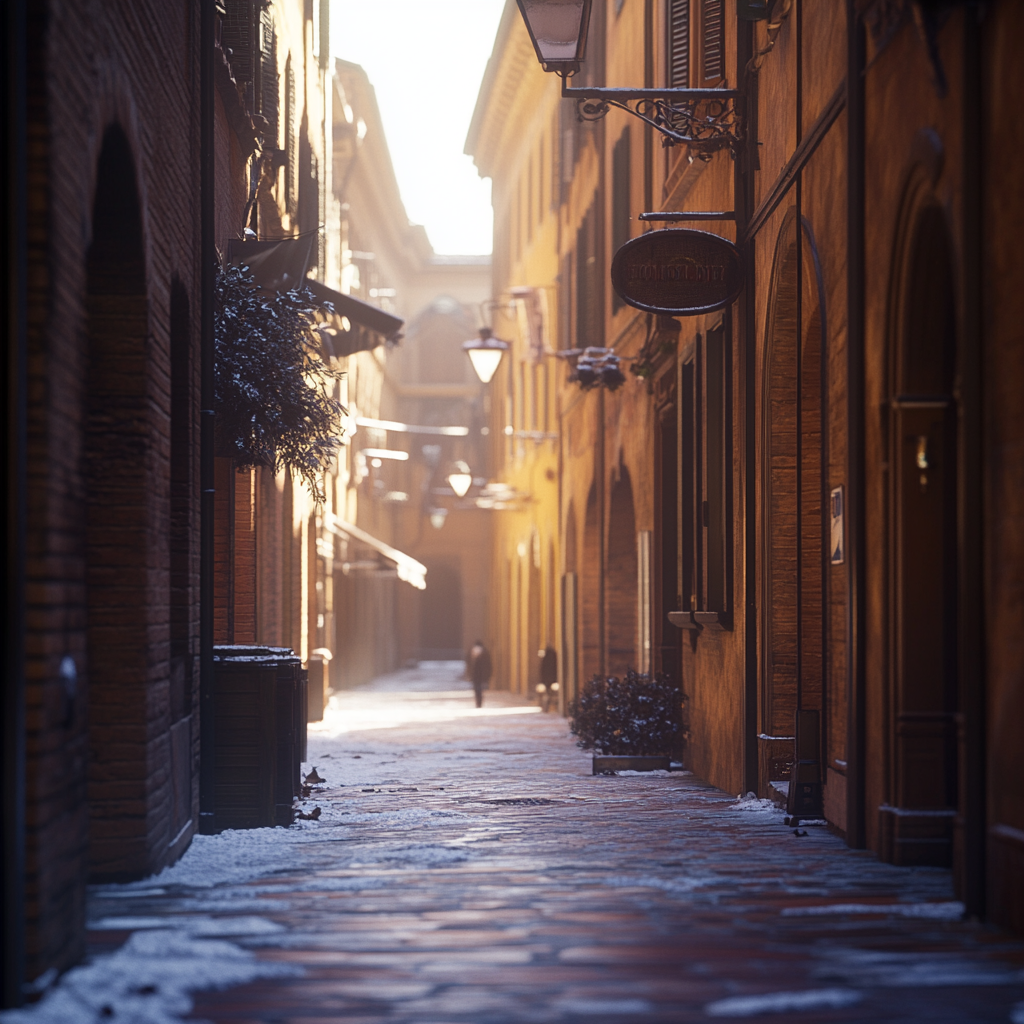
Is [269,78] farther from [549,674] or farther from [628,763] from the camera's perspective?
[549,674]

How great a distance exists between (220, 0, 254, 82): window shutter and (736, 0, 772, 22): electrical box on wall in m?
4.34

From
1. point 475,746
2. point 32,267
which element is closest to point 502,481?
point 475,746

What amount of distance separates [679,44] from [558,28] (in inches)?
131

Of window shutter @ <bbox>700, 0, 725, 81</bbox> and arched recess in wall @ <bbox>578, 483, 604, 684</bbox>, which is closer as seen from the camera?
window shutter @ <bbox>700, 0, 725, 81</bbox>

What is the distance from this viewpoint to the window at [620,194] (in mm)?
18766

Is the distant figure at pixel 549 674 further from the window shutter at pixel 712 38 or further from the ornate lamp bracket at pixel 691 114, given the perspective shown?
the ornate lamp bracket at pixel 691 114

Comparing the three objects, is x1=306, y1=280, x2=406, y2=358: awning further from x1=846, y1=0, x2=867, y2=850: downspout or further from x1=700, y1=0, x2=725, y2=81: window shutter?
x1=846, y1=0, x2=867, y2=850: downspout

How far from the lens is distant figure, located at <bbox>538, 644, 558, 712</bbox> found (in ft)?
85.5

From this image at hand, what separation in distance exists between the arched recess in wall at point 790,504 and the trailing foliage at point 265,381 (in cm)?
319

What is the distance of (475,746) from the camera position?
17891 millimetres

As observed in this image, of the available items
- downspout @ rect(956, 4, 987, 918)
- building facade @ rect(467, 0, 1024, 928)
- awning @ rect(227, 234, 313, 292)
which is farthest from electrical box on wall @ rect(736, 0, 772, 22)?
downspout @ rect(956, 4, 987, 918)

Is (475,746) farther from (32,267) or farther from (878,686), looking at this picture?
(32,267)

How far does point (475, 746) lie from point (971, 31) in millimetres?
12520

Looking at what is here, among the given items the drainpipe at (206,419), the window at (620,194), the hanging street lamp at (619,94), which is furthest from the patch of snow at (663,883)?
the window at (620,194)
